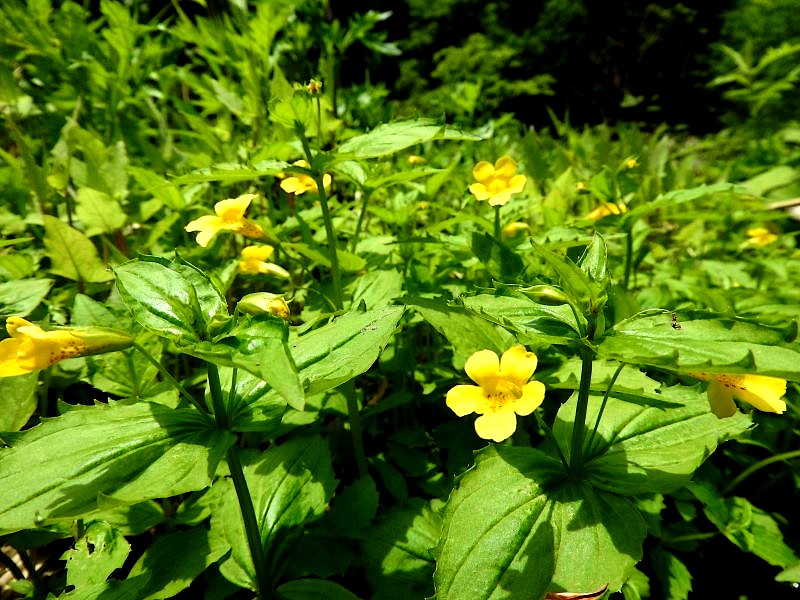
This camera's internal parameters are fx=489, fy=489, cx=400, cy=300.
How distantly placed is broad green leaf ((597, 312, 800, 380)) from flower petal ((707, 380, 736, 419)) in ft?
0.27

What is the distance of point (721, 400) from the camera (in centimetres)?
80

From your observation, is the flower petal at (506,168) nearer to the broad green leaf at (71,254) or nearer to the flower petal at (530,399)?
the flower petal at (530,399)

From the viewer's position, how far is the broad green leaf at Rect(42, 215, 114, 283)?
5.22 ft

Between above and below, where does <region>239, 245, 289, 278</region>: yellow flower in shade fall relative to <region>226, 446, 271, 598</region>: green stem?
above

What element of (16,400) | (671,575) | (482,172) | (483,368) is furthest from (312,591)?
(482,172)

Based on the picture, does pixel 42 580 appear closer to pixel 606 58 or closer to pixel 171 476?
pixel 171 476

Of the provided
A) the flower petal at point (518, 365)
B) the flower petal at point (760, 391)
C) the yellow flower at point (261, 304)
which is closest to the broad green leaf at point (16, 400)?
the yellow flower at point (261, 304)

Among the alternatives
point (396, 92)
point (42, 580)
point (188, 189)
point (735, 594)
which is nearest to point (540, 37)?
point (396, 92)

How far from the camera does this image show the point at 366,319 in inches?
35.2

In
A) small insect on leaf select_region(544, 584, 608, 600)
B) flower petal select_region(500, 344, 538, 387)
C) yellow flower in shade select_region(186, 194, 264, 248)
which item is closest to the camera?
small insect on leaf select_region(544, 584, 608, 600)

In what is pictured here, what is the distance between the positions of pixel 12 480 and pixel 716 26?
11.7 m

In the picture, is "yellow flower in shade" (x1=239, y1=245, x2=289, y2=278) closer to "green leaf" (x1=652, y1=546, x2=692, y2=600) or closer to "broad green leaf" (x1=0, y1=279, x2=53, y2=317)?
"broad green leaf" (x1=0, y1=279, x2=53, y2=317)

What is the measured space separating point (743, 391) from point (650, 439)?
26cm

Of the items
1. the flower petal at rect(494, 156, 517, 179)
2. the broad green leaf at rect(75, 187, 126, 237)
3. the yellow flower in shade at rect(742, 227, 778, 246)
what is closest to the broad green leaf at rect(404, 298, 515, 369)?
the flower petal at rect(494, 156, 517, 179)
